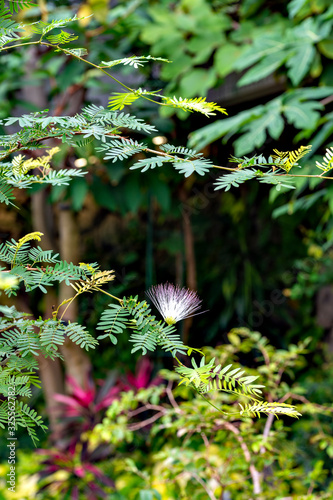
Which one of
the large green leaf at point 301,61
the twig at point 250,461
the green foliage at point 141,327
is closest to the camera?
the green foliage at point 141,327

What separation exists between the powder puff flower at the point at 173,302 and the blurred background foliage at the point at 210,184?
1.93 ft

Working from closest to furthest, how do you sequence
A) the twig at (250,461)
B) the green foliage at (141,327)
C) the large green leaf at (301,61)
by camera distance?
the green foliage at (141,327)
the twig at (250,461)
the large green leaf at (301,61)

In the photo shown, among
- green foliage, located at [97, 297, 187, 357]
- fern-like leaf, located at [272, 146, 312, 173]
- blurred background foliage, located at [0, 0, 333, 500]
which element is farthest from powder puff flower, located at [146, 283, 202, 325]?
blurred background foliage, located at [0, 0, 333, 500]

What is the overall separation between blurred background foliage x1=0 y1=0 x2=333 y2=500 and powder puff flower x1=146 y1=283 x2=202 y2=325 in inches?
23.2

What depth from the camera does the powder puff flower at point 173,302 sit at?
1.25 ft

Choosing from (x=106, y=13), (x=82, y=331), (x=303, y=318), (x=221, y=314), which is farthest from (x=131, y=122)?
(x=303, y=318)

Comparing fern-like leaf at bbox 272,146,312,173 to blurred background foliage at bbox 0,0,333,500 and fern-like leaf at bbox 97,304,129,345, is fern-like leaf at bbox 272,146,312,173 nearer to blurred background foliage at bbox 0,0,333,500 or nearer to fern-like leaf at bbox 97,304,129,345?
fern-like leaf at bbox 97,304,129,345

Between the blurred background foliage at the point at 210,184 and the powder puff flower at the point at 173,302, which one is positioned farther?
the blurred background foliage at the point at 210,184

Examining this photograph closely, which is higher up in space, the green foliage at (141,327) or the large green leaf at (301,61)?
the green foliage at (141,327)

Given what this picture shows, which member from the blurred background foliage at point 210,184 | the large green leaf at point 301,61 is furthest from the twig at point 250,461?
the large green leaf at point 301,61

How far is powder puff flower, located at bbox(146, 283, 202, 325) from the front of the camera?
382 mm

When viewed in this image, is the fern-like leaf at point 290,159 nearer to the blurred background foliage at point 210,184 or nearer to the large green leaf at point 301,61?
the blurred background foliage at point 210,184

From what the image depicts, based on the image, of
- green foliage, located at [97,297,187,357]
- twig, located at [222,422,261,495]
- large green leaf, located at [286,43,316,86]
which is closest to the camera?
green foliage, located at [97,297,187,357]

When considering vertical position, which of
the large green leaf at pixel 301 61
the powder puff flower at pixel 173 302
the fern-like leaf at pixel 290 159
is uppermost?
the fern-like leaf at pixel 290 159
